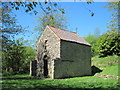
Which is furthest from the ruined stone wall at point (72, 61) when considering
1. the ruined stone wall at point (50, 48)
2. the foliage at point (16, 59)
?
the foliage at point (16, 59)

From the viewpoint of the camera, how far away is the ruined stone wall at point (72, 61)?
17131 mm

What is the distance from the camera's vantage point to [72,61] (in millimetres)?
18859

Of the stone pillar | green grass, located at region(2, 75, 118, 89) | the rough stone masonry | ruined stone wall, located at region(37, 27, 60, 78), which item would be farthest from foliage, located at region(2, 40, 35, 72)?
green grass, located at region(2, 75, 118, 89)

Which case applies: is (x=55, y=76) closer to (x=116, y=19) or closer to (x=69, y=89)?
(x=69, y=89)

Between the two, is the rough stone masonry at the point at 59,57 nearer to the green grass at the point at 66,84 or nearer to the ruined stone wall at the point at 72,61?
the ruined stone wall at the point at 72,61

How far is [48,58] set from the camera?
19078 mm

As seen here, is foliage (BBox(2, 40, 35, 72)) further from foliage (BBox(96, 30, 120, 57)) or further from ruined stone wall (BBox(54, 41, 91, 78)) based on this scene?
foliage (BBox(96, 30, 120, 57))

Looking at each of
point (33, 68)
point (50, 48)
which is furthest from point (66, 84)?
point (33, 68)

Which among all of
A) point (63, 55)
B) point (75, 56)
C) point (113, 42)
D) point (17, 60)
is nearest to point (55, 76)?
point (63, 55)

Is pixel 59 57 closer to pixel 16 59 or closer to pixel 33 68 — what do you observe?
pixel 33 68

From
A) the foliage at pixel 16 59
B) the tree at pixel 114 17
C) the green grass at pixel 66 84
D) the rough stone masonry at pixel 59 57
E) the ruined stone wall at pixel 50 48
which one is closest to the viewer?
the green grass at pixel 66 84

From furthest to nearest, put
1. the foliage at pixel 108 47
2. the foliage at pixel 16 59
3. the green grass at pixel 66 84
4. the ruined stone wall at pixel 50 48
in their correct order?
the foliage at pixel 16 59
the foliage at pixel 108 47
the ruined stone wall at pixel 50 48
the green grass at pixel 66 84

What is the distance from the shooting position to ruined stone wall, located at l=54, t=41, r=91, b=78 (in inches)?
674

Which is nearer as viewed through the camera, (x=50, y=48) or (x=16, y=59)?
(x=50, y=48)
